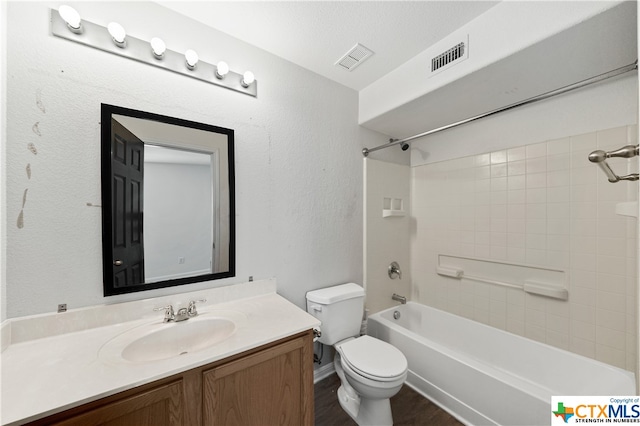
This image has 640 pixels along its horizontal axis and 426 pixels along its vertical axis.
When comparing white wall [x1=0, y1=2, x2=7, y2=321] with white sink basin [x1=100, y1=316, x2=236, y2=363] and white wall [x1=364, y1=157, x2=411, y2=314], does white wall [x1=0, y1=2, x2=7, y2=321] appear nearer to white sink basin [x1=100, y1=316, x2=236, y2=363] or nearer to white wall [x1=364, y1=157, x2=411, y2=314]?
white sink basin [x1=100, y1=316, x2=236, y2=363]

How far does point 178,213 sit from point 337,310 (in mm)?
1207

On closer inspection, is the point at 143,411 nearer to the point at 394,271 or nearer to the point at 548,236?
the point at 394,271

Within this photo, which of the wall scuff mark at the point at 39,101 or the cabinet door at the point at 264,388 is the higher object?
the wall scuff mark at the point at 39,101

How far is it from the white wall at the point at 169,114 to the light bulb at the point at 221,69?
77mm

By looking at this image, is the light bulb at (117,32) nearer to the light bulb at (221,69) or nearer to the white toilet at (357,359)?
the light bulb at (221,69)

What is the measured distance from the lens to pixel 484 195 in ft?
6.70

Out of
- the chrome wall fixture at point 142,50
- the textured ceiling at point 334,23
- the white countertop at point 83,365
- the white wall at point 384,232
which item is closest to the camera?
the white countertop at point 83,365

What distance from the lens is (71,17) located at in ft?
3.33

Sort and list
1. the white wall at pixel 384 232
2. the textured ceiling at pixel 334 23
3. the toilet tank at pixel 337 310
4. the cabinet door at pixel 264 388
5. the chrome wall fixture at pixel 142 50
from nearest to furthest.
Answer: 1. the cabinet door at pixel 264 388
2. the chrome wall fixture at pixel 142 50
3. the textured ceiling at pixel 334 23
4. the toilet tank at pixel 337 310
5. the white wall at pixel 384 232

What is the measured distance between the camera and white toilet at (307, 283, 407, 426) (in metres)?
1.35

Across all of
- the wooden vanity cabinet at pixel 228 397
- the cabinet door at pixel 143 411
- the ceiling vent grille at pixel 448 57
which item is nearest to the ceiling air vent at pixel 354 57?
the ceiling vent grille at pixel 448 57

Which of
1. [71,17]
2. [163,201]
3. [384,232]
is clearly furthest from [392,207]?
[71,17]

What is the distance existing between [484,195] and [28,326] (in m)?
2.88

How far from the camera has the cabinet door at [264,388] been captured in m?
0.91
